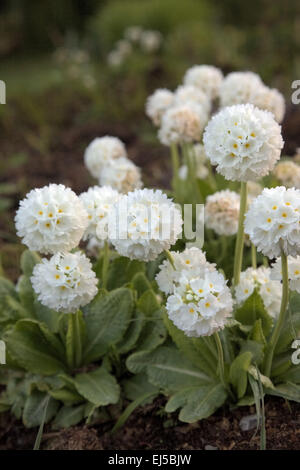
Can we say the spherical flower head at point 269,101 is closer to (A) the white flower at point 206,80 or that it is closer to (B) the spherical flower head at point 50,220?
(A) the white flower at point 206,80

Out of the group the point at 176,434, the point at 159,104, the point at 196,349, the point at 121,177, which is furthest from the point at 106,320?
the point at 159,104

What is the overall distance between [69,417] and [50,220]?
957 mm

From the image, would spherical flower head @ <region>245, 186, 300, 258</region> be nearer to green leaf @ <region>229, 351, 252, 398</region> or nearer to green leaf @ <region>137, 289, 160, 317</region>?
green leaf @ <region>229, 351, 252, 398</region>

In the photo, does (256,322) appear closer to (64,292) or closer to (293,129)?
(64,292)

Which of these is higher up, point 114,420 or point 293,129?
point 293,129

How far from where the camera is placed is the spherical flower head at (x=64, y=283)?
80.9 inches

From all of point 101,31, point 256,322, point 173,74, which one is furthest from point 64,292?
point 101,31

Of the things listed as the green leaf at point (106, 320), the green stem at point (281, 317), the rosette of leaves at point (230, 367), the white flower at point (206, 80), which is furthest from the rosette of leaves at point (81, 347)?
the white flower at point (206, 80)

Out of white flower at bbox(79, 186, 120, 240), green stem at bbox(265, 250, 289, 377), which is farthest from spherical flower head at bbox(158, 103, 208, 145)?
green stem at bbox(265, 250, 289, 377)

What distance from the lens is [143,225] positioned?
1.81 meters

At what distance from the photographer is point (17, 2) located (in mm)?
11031

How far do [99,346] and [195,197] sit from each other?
0.91 metres

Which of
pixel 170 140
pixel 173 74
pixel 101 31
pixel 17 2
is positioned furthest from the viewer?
pixel 17 2

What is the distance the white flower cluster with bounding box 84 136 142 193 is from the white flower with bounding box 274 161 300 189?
2.04 feet
